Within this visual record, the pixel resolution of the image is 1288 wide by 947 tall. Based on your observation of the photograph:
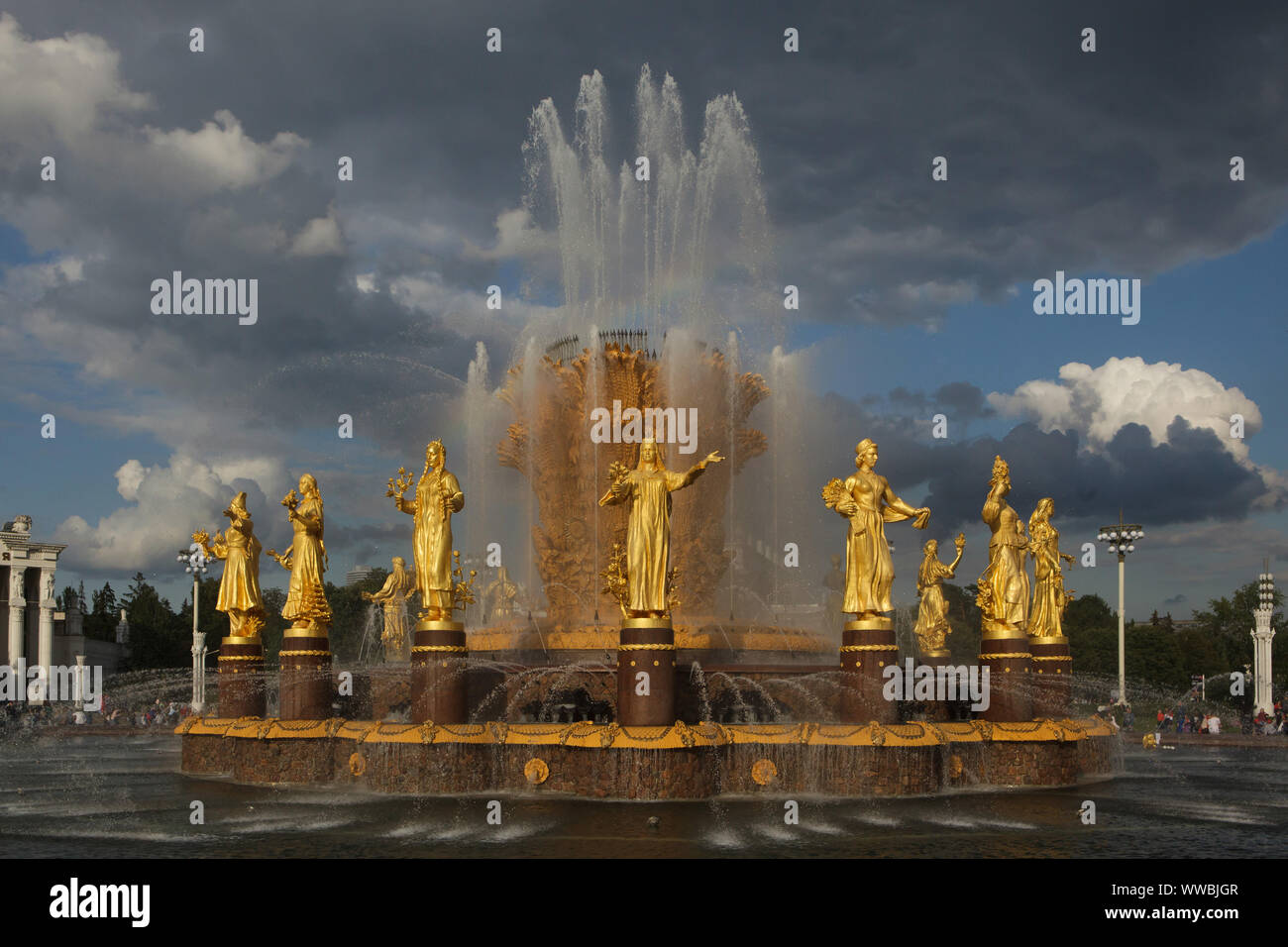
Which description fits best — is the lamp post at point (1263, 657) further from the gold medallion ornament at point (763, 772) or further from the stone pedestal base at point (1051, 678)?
the gold medallion ornament at point (763, 772)

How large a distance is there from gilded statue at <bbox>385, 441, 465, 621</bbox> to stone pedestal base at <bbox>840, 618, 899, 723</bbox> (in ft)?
21.8

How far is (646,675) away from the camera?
1777cm

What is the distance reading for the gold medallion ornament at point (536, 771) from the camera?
18141 mm

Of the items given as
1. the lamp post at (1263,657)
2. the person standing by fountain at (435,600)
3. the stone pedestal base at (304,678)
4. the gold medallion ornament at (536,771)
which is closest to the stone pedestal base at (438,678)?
the person standing by fountain at (435,600)

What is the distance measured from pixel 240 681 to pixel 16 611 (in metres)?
64.0

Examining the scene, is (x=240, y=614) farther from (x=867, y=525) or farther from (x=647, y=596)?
(x=867, y=525)

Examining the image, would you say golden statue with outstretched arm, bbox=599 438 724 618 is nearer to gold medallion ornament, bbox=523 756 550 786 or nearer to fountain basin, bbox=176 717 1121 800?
fountain basin, bbox=176 717 1121 800

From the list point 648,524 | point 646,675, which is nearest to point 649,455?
point 648,524

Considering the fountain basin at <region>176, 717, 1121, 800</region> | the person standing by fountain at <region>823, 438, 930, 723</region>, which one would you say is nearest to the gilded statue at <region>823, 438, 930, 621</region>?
the person standing by fountain at <region>823, 438, 930, 723</region>

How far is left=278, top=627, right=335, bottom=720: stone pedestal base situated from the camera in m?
21.3

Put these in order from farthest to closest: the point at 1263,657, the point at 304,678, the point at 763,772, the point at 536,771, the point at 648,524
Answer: the point at 1263,657 → the point at 304,678 → the point at 648,524 → the point at 536,771 → the point at 763,772

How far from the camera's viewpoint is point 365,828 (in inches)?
607
